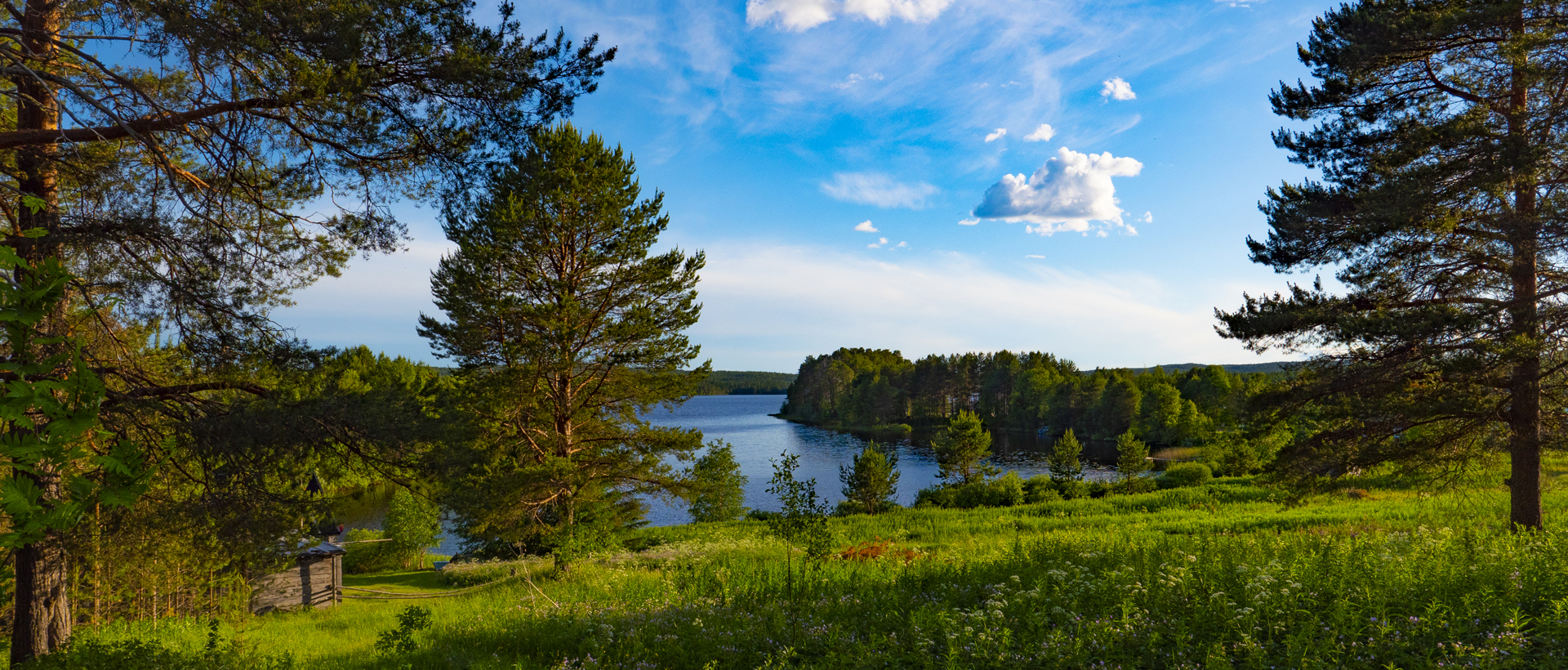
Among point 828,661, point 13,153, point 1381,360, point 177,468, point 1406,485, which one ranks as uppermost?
point 13,153

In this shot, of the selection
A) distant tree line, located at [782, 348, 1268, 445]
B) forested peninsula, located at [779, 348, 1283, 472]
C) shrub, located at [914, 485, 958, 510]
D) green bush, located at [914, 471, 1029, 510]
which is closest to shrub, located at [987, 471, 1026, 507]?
green bush, located at [914, 471, 1029, 510]

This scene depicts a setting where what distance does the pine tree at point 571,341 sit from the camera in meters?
14.5

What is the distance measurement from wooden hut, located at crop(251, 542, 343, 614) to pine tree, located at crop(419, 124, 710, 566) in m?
5.36

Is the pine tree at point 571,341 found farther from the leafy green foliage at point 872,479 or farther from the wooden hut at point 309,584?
the leafy green foliage at point 872,479

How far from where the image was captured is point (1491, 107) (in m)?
10.6

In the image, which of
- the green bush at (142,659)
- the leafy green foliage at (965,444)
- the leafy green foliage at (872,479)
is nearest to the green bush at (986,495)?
the leafy green foliage at (872,479)

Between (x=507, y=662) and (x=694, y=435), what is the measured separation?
400 inches

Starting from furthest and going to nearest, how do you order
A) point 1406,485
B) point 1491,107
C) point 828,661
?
1. point 1406,485
2. point 1491,107
3. point 828,661

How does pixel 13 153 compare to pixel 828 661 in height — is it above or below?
above

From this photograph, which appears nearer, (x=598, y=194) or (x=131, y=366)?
(x=131, y=366)

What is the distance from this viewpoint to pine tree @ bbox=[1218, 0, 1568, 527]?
9.55 meters

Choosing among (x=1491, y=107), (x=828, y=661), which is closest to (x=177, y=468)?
(x=828, y=661)

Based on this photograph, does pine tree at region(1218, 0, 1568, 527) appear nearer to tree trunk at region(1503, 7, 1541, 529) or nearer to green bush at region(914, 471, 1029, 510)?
tree trunk at region(1503, 7, 1541, 529)

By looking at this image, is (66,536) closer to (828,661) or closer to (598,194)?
(828,661)
